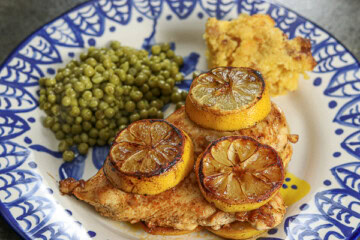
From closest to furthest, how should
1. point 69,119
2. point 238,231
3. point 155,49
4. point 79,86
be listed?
point 238,231, point 79,86, point 69,119, point 155,49

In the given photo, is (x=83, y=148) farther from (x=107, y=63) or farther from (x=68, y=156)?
(x=107, y=63)

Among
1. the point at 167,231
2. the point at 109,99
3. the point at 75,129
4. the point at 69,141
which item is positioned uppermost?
the point at 109,99

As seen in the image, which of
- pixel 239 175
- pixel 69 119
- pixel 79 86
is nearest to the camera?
pixel 239 175

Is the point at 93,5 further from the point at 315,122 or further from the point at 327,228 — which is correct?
the point at 327,228

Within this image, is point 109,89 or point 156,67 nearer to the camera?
point 109,89

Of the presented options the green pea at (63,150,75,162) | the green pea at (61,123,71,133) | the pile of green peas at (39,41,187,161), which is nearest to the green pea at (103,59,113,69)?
the pile of green peas at (39,41,187,161)

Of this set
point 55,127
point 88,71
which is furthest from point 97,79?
point 55,127

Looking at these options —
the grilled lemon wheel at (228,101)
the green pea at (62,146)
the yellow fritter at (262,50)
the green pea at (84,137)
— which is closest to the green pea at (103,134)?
the green pea at (84,137)

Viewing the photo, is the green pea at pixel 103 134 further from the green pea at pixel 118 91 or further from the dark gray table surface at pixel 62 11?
the dark gray table surface at pixel 62 11

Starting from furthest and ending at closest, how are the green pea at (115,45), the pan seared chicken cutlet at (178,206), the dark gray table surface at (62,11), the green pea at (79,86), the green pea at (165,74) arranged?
the dark gray table surface at (62,11) → the green pea at (115,45) → the green pea at (165,74) → the green pea at (79,86) → the pan seared chicken cutlet at (178,206)
